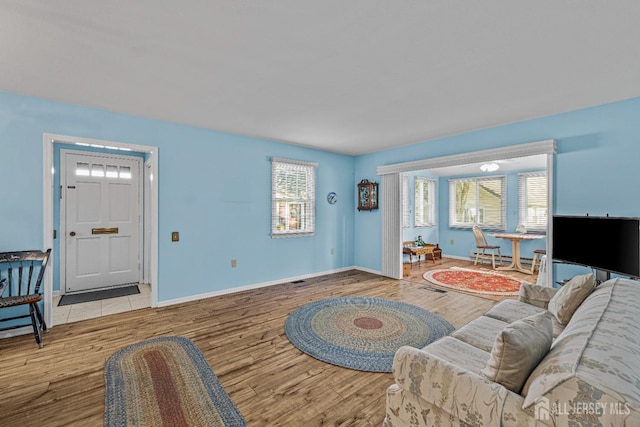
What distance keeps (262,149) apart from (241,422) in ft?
12.7

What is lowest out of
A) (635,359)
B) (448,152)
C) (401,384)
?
(401,384)

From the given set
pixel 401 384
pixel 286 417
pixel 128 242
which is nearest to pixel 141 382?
pixel 286 417

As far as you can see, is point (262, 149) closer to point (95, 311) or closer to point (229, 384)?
point (95, 311)

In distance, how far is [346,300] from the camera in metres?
4.12

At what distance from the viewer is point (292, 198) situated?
5281 mm

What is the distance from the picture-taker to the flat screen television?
2568mm

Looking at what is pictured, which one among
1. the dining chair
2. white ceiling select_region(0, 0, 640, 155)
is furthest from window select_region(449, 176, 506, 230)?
white ceiling select_region(0, 0, 640, 155)

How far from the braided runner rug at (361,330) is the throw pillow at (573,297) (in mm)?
1128

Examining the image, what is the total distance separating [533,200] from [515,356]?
716cm

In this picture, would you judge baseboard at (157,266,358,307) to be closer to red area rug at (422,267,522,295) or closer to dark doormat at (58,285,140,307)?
dark doormat at (58,285,140,307)

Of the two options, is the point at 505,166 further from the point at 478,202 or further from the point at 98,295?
the point at 98,295

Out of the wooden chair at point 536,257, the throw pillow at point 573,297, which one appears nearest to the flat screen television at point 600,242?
the throw pillow at point 573,297

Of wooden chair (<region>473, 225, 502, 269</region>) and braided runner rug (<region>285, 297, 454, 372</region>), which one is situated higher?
wooden chair (<region>473, 225, 502, 269</region>)

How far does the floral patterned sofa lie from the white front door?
4.89 metres
